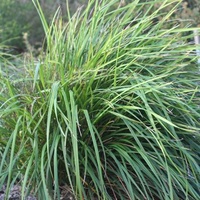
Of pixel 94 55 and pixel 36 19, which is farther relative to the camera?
pixel 36 19

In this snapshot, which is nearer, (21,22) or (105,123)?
(105,123)

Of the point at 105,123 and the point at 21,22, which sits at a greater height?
the point at 105,123

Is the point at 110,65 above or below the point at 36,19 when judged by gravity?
above

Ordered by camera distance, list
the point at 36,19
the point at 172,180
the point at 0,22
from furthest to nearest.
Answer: the point at 36,19
the point at 0,22
the point at 172,180

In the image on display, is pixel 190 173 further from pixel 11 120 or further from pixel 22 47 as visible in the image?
pixel 22 47

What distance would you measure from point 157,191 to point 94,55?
1005mm

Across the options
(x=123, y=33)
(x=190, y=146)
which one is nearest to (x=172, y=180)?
(x=190, y=146)

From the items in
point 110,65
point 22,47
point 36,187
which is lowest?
point 22,47

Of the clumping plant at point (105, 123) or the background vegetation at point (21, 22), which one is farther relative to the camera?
the background vegetation at point (21, 22)

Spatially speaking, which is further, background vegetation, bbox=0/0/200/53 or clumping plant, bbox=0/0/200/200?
background vegetation, bbox=0/0/200/53

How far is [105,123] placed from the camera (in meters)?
3.25

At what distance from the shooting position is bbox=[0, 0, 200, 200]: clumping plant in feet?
9.80

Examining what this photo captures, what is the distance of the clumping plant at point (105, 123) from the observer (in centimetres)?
299

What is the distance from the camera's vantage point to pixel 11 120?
3275 mm
